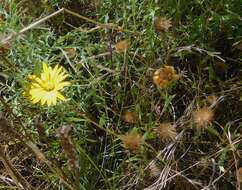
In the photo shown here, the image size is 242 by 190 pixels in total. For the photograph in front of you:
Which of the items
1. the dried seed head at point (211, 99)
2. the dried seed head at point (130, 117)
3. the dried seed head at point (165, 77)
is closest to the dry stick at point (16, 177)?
the dried seed head at point (130, 117)

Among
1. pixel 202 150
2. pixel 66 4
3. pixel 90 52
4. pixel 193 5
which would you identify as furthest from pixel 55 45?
pixel 202 150

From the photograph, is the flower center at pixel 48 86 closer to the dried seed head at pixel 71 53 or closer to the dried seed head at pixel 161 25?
the dried seed head at pixel 71 53

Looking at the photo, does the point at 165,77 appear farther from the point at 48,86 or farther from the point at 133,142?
the point at 48,86

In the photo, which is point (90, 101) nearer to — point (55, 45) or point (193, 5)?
point (55, 45)

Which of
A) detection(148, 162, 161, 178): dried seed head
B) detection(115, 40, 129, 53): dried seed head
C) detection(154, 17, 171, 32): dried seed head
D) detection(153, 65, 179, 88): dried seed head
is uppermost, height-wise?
detection(154, 17, 171, 32): dried seed head

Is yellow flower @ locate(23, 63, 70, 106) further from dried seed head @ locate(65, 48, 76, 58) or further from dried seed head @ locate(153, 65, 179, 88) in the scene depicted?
dried seed head @ locate(153, 65, 179, 88)

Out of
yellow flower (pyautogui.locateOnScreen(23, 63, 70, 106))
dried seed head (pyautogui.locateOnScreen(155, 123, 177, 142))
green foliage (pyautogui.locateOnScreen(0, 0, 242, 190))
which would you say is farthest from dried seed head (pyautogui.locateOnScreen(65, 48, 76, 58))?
dried seed head (pyautogui.locateOnScreen(155, 123, 177, 142))
